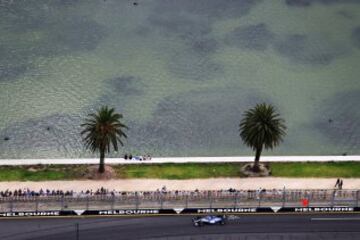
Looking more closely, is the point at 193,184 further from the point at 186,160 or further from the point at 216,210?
the point at 216,210

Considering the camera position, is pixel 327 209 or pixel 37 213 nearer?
pixel 37 213

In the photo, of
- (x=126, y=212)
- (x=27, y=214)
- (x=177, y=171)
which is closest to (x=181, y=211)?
(x=126, y=212)

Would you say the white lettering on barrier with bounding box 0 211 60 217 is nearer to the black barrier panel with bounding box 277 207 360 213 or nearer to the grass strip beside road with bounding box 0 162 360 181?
the grass strip beside road with bounding box 0 162 360 181

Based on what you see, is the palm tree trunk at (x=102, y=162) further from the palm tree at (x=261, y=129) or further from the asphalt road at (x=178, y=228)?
the palm tree at (x=261, y=129)

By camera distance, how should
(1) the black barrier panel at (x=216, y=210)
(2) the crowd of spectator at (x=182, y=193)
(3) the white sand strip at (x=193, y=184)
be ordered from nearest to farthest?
(2) the crowd of spectator at (x=182, y=193)
(1) the black barrier panel at (x=216, y=210)
(3) the white sand strip at (x=193, y=184)

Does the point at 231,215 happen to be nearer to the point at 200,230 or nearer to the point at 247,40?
the point at 200,230

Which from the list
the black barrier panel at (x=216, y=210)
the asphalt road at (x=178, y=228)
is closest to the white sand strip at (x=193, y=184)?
the black barrier panel at (x=216, y=210)
